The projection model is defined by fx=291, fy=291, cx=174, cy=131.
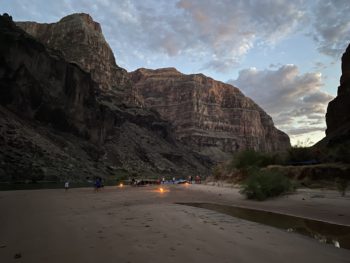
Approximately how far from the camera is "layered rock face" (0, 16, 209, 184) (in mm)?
60219

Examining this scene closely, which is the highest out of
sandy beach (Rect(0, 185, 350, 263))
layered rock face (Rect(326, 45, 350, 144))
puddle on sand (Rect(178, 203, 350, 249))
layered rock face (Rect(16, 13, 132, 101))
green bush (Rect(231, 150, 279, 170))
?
layered rock face (Rect(16, 13, 132, 101))

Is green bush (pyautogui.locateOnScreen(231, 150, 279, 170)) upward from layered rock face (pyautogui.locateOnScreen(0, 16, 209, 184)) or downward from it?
downward

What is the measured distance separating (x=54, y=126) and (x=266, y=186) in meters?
84.5

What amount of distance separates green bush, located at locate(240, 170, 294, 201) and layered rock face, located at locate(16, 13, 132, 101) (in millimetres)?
145022

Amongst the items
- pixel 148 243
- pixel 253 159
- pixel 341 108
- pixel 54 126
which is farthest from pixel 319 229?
pixel 54 126

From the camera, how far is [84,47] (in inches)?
6309

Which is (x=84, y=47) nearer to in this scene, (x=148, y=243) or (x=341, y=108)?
(x=341, y=108)

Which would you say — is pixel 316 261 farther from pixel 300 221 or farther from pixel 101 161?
pixel 101 161

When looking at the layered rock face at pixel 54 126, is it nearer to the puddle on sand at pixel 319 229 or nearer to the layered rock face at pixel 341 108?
the puddle on sand at pixel 319 229

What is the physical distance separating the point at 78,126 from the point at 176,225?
98.9 m

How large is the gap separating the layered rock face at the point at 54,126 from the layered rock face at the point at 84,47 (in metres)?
38.6

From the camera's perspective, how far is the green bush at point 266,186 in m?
20.6

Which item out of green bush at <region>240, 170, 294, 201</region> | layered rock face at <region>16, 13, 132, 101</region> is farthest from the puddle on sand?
layered rock face at <region>16, 13, 132, 101</region>

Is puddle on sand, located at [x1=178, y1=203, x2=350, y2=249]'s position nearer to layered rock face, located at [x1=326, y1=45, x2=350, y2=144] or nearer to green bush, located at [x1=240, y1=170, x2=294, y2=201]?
green bush, located at [x1=240, y1=170, x2=294, y2=201]
